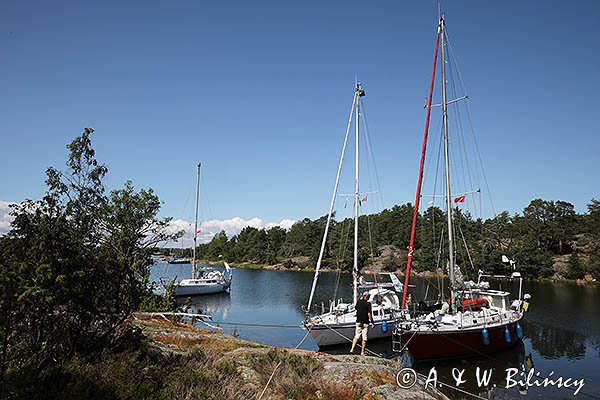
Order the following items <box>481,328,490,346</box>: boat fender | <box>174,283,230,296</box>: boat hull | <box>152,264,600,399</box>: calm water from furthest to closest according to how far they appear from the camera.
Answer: <box>174,283,230,296</box>: boat hull < <box>481,328,490,346</box>: boat fender < <box>152,264,600,399</box>: calm water

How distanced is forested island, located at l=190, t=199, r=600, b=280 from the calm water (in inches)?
420

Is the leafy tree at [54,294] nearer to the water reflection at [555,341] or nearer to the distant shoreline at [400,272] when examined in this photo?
the water reflection at [555,341]

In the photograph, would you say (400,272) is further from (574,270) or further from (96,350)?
(96,350)

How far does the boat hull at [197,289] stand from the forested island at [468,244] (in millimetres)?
18694

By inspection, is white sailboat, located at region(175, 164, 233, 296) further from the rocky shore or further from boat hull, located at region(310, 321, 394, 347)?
the rocky shore

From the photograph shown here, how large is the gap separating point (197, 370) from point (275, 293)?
1832 inches

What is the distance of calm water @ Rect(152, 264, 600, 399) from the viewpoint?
1821 centimetres

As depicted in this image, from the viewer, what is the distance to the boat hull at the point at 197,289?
→ 48.3 metres

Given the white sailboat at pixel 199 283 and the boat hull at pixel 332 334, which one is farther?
the white sailboat at pixel 199 283

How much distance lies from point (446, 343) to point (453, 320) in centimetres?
140

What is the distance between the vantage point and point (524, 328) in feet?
99.2

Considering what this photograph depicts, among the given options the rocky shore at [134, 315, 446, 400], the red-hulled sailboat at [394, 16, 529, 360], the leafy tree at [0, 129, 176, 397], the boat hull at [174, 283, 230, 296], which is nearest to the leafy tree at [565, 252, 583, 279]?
the red-hulled sailboat at [394, 16, 529, 360]

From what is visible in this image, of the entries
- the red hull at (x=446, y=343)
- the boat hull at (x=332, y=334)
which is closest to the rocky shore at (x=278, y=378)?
the red hull at (x=446, y=343)

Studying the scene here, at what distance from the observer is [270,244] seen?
430ft
